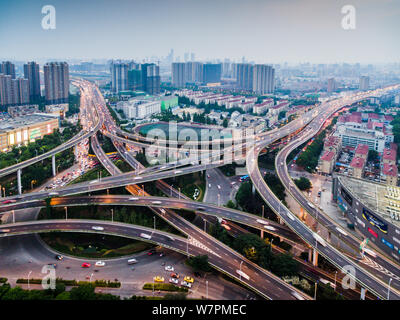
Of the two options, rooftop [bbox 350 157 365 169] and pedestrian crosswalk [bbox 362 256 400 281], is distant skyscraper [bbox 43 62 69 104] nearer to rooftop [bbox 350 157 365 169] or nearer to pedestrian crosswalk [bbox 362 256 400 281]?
rooftop [bbox 350 157 365 169]

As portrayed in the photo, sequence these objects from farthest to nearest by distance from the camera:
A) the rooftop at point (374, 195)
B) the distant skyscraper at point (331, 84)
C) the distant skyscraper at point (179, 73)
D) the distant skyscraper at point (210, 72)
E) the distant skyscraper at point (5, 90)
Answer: the distant skyscraper at point (210, 72)
the distant skyscraper at point (179, 73)
the distant skyscraper at point (331, 84)
the distant skyscraper at point (5, 90)
the rooftop at point (374, 195)

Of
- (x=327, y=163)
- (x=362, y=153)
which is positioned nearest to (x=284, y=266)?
(x=327, y=163)

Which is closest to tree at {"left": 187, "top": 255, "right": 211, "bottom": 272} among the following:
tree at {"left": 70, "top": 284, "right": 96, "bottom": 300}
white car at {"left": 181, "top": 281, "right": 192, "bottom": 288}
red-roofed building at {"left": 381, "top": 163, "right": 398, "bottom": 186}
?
white car at {"left": 181, "top": 281, "right": 192, "bottom": 288}

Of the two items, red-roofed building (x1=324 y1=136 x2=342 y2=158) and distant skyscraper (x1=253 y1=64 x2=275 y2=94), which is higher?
distant skyscraper (x1=253 y1=64 x2=275 y2=94)

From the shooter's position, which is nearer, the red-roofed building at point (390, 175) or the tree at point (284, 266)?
the tree at point (284, 266)

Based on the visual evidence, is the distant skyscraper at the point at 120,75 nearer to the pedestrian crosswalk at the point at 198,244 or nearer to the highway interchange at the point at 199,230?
the highway interchange at the point at 199,230

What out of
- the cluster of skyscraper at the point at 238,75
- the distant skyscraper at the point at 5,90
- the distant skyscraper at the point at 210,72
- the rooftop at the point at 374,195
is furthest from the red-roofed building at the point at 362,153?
the distant skyscraper at the point at 210,72

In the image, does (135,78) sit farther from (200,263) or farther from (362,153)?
(200,263)
